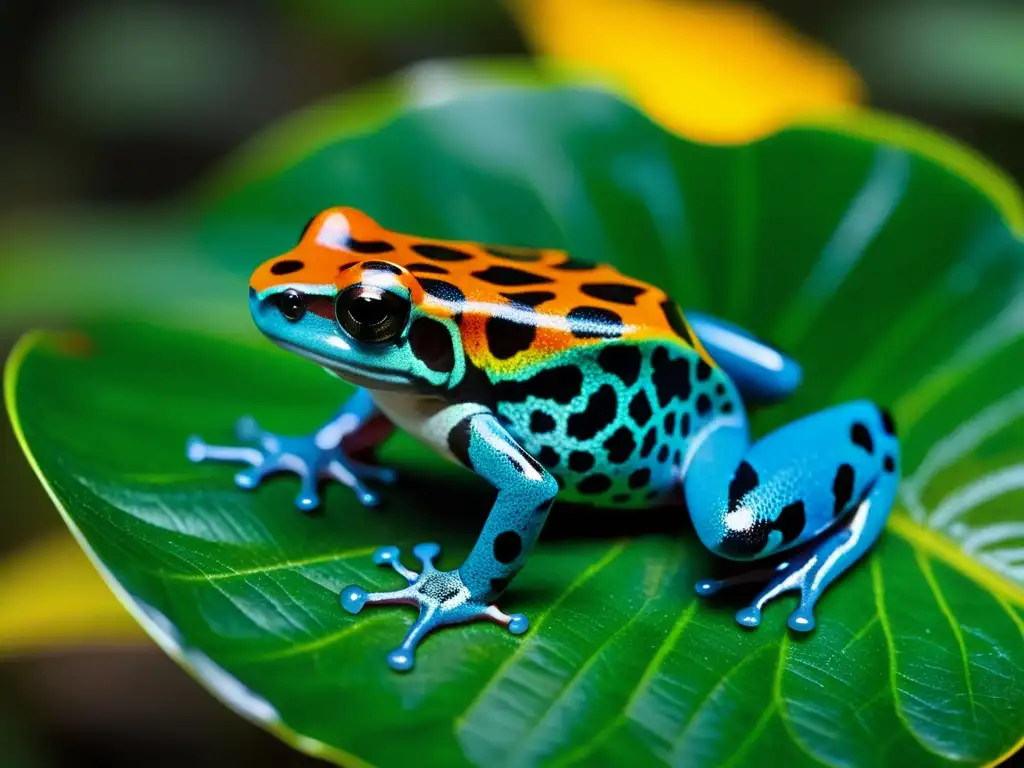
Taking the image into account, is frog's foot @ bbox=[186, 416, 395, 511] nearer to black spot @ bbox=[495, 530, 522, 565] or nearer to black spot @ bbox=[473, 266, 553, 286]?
black spot @ bbox=[495, 530, 522, 565]

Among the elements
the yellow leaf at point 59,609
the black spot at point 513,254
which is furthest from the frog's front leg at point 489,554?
the yellow leaf at point 59,609

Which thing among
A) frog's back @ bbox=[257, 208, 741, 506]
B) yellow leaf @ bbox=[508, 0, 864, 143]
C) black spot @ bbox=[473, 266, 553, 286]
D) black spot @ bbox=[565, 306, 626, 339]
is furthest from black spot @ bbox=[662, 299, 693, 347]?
yellow leaf @ bbox=[508, 0, 864, 143]

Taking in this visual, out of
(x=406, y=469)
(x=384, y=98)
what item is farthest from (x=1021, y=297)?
(x=384, y=98)

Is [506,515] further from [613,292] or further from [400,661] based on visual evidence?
[613,292]

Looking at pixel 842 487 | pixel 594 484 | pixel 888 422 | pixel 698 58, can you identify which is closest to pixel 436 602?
pixel 594 484

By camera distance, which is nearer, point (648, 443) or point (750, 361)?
point (648, 443)

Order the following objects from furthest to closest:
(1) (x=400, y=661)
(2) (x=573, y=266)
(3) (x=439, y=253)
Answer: (2) (x=573, y=266) → (3) (x=439, y=253) → (1) (x=400, y=661)

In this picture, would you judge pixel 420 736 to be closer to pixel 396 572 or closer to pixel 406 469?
pixel 396 572
